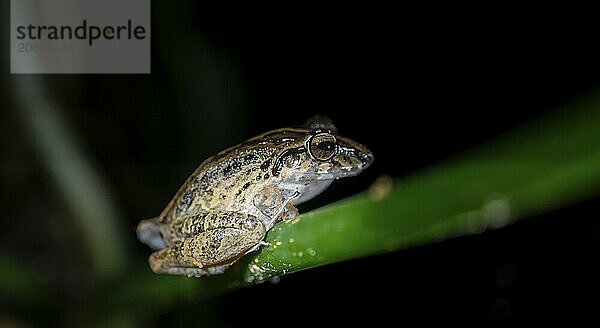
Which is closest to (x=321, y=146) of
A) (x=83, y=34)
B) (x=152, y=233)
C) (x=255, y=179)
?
(x=255, y=179)

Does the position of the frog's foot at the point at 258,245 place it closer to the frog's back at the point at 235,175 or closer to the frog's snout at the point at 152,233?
the frog's back at the point at 235,175

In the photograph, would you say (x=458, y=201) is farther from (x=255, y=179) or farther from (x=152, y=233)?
(x=152, y=233)

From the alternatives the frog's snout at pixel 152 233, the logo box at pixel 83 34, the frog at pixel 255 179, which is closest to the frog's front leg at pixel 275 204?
the frog at pixel 255 179

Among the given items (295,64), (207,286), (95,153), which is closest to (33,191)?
(95,153)

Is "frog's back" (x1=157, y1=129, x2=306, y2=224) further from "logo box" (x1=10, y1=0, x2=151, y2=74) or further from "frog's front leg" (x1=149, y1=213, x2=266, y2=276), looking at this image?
"logo box" (x1=10, y1=0, x2=151, y2=74)

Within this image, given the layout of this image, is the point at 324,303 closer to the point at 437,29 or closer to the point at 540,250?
the point at 540,250

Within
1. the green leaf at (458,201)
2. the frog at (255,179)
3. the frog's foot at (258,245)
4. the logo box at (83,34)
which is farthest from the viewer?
the logo box at (83,34)
